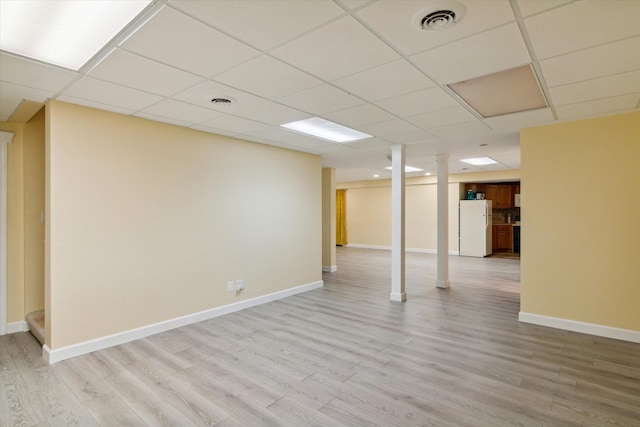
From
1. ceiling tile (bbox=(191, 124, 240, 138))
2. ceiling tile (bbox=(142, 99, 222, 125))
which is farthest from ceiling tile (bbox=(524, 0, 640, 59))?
ceiling tile (bbox=(191, 124, 240, 138))

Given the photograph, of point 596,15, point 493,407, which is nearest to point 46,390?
point 493,407

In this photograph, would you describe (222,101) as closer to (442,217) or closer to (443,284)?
(442,217)

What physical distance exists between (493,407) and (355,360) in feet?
3.88

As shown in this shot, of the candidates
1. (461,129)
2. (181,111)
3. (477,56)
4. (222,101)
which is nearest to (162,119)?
(181,111)

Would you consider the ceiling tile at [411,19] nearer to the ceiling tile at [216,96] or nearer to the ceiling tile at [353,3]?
the ceiling tile at [353,3]

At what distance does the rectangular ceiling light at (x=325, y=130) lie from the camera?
3.96 metres

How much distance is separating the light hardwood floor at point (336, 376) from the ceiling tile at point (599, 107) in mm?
2472

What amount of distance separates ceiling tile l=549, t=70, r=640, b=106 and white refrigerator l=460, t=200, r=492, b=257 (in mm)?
7247

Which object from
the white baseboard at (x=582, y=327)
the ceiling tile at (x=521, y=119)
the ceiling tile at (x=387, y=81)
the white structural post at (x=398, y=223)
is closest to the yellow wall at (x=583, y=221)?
the white baseboard at (x=582, y=327)

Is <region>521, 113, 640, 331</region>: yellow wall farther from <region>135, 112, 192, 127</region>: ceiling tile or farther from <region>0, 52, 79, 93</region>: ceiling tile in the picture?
<region>0, 52, 79, 93</region>: ceiling tile

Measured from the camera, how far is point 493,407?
2307 millimetres

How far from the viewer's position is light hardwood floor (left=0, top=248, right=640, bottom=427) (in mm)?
2238

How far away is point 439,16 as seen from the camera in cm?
174

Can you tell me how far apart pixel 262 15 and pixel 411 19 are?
2.66 feet
